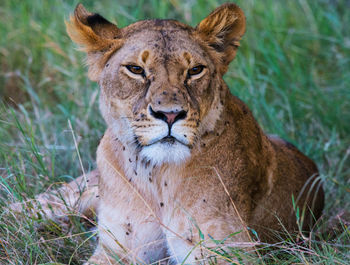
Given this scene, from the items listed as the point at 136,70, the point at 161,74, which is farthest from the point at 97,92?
the point at 161,74

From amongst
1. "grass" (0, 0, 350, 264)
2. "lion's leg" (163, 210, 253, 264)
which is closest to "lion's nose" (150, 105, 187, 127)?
"lion's leg" (163, 210, 253, 264)

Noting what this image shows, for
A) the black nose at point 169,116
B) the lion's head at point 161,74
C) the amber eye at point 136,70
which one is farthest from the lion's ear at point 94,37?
the black nose at point 169,116

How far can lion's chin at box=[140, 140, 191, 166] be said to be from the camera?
113 inches

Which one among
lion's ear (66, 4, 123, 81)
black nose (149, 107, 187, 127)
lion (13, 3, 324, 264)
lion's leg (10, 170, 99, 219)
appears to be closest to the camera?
black nose (149, 107, 187, 127)

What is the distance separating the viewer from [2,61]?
6.09 metres

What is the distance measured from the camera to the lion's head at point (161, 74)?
113 inches

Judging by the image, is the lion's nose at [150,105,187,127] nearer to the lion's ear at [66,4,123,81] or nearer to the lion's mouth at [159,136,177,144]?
the lion's mouth at [159,136,177,144]

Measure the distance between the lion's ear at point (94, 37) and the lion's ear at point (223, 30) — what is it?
1.40 ft

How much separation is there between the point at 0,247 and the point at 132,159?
2.70 ft

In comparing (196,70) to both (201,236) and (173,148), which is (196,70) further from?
(201,236)

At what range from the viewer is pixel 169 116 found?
281 cm

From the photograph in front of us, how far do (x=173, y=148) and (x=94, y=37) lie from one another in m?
0.75

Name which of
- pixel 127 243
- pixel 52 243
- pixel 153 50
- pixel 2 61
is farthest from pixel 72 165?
pixel 2 61

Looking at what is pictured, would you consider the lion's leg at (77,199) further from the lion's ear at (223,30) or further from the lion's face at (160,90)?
the lion's ear at (223,30)
